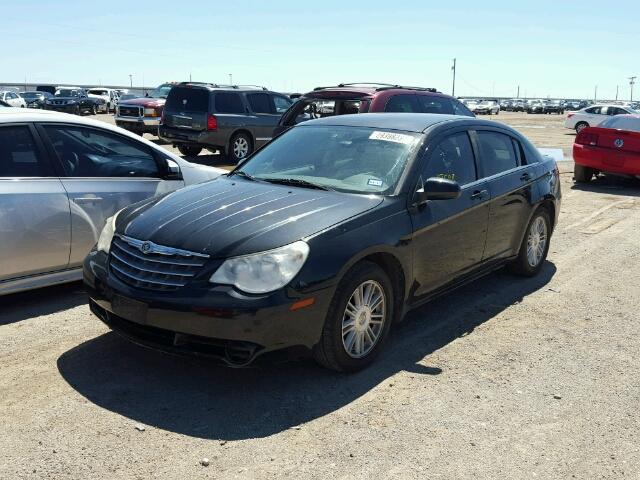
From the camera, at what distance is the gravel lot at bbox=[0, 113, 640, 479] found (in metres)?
3.20

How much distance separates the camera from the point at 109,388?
12.8ft

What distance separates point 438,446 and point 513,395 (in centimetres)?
82

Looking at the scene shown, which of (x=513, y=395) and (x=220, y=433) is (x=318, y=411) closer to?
(x=220, y=433)

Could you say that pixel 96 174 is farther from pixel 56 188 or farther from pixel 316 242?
pixel 316 242

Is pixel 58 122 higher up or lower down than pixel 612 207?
higher up

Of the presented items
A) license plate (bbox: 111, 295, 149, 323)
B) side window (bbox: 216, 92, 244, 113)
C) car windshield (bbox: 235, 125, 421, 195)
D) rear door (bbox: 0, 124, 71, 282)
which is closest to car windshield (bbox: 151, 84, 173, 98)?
side window (bbox: 216, 92, 244, 113)

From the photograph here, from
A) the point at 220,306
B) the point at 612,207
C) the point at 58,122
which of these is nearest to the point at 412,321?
the point at 220,306

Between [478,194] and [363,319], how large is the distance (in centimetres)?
175

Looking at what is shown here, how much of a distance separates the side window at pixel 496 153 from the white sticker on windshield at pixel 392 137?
941 mm

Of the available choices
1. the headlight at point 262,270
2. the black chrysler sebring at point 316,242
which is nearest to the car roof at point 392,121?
the black chrysler sebring at point 316,242

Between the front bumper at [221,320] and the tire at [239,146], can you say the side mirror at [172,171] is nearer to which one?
the front bumper at [221,320]

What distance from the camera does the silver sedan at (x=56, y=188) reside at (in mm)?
5000

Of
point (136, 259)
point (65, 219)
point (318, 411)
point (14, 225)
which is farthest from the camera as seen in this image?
point (65, 219)

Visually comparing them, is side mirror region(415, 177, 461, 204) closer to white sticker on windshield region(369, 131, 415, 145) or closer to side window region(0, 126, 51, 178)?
white sticker on windshield region(369, 131, 415, 145)
